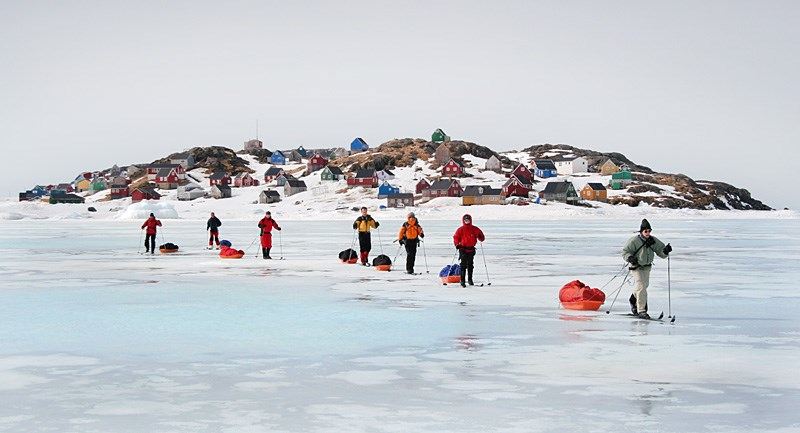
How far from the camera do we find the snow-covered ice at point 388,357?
7.36m

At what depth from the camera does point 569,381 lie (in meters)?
8.82

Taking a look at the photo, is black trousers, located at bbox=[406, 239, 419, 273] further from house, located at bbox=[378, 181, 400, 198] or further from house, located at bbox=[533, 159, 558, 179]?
house, located at bbox=[533, 159, 558, 179]

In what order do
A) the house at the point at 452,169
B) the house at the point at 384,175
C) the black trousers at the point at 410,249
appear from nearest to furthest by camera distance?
the black trousers at the point at 410,249
the house at the point at 384,175
the house at the point at 452,169

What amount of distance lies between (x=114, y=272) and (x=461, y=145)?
494 ft

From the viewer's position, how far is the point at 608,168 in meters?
177

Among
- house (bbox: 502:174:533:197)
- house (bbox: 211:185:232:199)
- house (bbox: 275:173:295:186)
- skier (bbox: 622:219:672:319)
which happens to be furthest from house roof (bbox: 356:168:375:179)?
skier (bbox: 622:219:672:319)

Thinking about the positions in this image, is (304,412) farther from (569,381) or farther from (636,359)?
(636,359)

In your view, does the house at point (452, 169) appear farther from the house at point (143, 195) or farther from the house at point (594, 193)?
the house at point (143, 195)

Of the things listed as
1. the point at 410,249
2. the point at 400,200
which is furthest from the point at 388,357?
the point at 400,200

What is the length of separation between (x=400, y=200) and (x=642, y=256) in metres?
109

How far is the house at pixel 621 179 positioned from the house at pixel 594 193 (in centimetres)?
1510

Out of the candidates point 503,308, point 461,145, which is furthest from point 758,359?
point 461,145

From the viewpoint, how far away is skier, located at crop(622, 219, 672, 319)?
13750mm

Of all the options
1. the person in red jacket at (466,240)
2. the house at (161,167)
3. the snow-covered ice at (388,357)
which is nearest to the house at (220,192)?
the house at (161,167)
